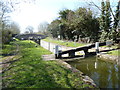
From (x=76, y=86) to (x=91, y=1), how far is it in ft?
48.1

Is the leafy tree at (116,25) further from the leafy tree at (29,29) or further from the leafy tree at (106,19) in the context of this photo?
the leafy tree at (29,29)

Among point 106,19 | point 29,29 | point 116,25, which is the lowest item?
point 116,25

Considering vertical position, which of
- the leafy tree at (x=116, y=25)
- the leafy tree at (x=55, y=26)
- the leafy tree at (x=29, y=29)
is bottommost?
the leafy tree at (x=116, y=25)

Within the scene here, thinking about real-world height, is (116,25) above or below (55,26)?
below

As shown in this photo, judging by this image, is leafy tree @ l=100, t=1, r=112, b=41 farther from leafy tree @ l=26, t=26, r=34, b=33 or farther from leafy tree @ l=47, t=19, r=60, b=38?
leafy tree @ l=26, t=26, r=34, b=33

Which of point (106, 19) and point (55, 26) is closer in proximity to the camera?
point (106, 19)

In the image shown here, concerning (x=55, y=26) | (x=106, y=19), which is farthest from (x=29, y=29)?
(x=106, y=19)

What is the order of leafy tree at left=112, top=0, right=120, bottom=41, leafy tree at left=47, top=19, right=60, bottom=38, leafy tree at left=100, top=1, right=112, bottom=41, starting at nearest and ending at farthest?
leafy tree at left=112, top=0, right=120, bottom=41 → leafy tree at left=100, top=1, right=112, bottom=41 → leafy tree at left=47, top=19, right=60, bottom=38

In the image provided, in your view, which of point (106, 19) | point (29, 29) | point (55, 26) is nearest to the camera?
point (106, 19)

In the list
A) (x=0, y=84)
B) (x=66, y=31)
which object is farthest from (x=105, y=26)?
(x=0, y=84)

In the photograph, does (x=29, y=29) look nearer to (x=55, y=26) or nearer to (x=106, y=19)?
(x=55, y=26)

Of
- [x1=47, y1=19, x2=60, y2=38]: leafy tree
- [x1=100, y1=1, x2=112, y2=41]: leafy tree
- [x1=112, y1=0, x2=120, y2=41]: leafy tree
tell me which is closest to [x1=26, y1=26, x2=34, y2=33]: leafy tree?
[x1=47, y1=19, x2=60, y2=38]: leafy tree

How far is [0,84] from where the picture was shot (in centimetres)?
380

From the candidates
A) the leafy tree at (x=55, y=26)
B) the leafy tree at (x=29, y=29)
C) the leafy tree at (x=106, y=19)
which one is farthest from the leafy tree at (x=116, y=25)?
the leafy tree at (x=29, y=29)
